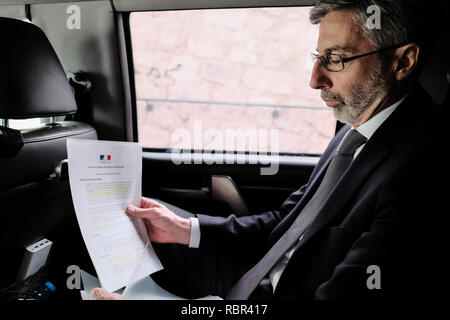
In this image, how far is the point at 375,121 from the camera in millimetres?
870

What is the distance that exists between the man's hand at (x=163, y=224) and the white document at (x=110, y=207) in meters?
0.06

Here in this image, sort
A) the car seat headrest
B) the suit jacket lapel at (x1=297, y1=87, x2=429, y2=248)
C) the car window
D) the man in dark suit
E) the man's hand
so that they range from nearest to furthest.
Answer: the man in dark suit, the suit jacket lapel at (x1=297, y1=87, x2=429, y2=248), the car seat headrest, the man's hand, the car window

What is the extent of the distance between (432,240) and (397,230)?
8 centimetres

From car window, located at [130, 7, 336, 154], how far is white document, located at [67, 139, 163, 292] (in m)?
0.68

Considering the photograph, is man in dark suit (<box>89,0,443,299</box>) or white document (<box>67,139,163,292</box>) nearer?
man in dark suit (<box>89,0,443,299</box>)

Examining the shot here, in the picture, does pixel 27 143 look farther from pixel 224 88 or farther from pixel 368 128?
pixel 368 128

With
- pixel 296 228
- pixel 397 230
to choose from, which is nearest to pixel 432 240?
pixel 397 230

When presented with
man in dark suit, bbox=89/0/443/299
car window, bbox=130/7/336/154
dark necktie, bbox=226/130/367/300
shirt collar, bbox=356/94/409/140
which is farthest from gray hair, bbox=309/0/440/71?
car window, bbox=130/7/336/154

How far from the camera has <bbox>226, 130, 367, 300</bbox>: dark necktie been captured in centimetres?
92

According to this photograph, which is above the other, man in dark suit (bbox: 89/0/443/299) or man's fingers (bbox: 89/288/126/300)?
man in dark suit (bbox: 89/0/443/299)

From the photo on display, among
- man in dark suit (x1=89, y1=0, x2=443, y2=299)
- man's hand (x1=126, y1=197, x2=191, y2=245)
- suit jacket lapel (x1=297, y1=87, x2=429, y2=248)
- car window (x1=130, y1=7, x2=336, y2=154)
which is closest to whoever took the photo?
man in dark suit (x1=89, y1=0, x2=443, y2=299)

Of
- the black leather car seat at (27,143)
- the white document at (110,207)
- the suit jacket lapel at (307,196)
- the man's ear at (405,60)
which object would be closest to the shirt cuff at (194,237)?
the white document at (110,207)

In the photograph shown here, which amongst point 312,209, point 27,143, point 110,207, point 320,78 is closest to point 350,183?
point 312,209

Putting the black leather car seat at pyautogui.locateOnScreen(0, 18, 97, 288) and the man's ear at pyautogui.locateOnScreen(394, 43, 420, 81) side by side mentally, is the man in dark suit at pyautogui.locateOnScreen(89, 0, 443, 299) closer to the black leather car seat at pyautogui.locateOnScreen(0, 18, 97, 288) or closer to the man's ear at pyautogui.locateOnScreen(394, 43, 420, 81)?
the man's ear at pyautogui.locateOnScreen(394, 43, 420, 81)
